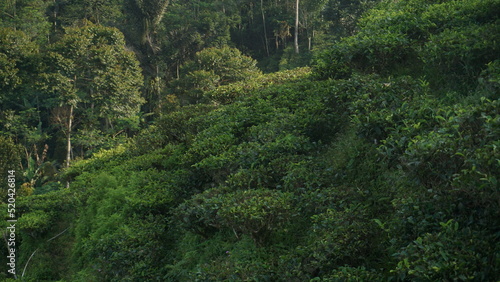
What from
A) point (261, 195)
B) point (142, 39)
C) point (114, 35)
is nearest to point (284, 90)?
point (261, 195)

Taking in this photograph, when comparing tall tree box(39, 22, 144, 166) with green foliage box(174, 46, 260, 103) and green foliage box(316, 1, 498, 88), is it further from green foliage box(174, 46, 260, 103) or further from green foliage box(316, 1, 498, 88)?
green foliage box(316, 1, 498, 88)

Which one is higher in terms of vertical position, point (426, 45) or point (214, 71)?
point (426, 45)

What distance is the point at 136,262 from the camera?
649 centimetres

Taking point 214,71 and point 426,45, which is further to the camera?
point 214,71

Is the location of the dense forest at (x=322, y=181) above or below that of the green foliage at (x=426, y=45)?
below

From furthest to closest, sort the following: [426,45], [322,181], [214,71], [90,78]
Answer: [90,78] → [214,71] → [426,45] → [322,181]

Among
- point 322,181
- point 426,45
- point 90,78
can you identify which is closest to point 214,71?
point 90,78

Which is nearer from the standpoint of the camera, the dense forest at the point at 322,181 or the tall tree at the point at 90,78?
the dense forest at the point at 322,181

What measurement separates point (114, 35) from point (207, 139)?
18.9 meters

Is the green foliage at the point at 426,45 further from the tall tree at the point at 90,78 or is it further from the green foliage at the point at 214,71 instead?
the tall tree at the point at 90,78

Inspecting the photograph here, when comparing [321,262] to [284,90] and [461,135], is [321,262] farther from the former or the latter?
[284,90]

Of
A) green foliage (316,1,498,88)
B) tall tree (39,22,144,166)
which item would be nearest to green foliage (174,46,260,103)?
tall tree (39,22,144,166)

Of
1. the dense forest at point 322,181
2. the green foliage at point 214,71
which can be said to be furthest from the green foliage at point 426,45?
the green foliage at point 214,71

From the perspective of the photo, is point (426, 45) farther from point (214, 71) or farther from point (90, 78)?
point (90, 78)
